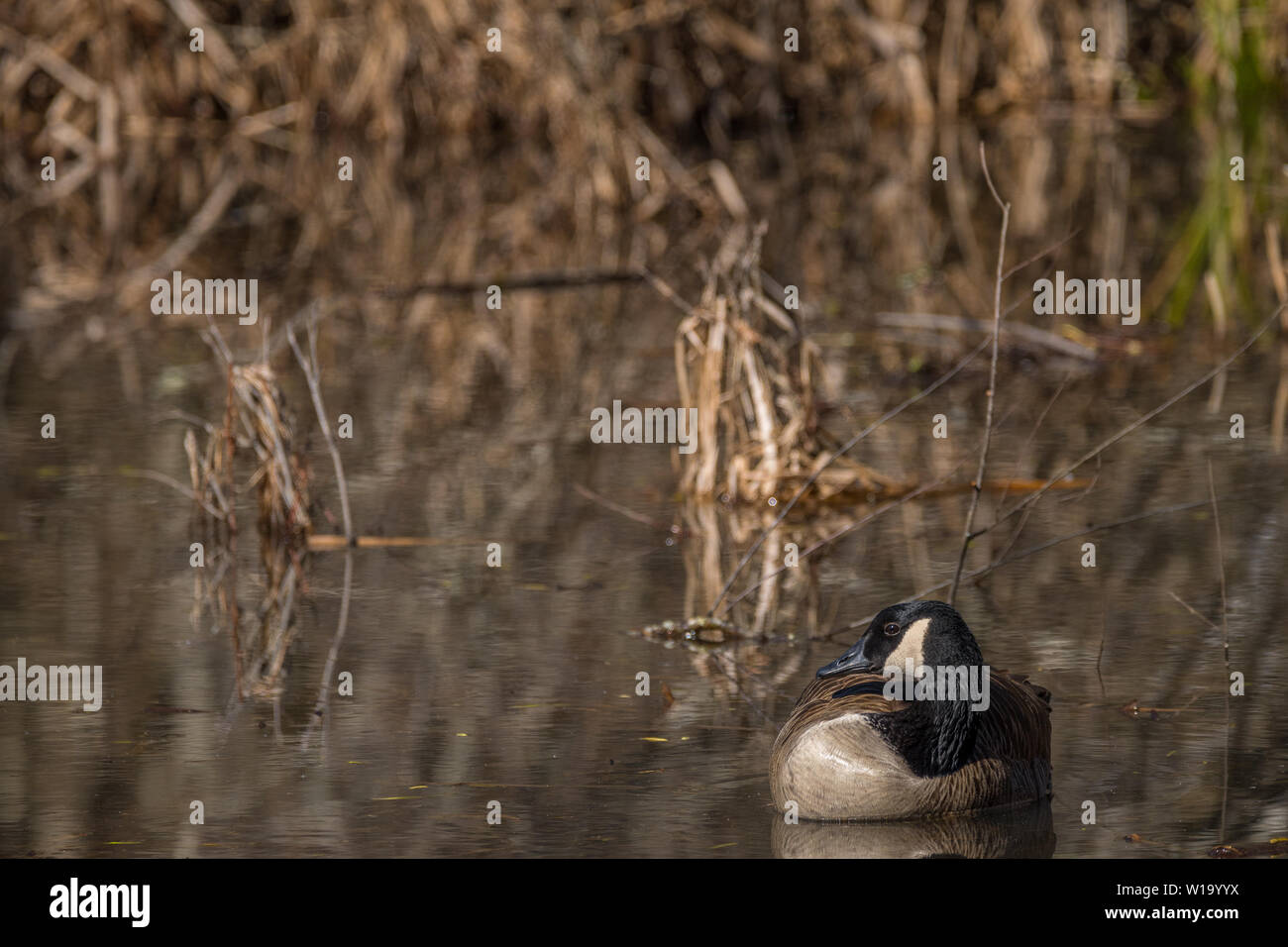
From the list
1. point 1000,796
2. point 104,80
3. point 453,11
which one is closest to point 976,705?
point 1000,796

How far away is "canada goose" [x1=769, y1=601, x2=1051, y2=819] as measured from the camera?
5422 mm

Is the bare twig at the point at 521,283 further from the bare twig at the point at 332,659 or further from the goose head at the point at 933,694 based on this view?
the goose head at the point at 933,694

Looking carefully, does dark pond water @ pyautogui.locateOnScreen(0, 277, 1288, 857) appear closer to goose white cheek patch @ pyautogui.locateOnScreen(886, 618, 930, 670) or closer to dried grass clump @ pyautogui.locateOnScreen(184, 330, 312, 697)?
dried grass clump @ pyautogui.locateOnScreen(184, 330, 312, 697)

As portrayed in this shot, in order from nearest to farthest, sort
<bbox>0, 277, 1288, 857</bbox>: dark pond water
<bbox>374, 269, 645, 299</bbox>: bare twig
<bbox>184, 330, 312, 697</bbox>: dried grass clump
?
1. <bbox>0, 277, 1288, 857</bbox>: dark pond water
2. <bbox>184, 330, 312, 697</bbox>: dried grass clump
3. <bbox>374, 269, 645, 299</bbox>: bare twig

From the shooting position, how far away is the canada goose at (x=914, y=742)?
542 cm

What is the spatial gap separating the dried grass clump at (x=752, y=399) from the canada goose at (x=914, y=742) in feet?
10.6

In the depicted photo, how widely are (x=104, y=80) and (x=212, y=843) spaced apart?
18708 mm

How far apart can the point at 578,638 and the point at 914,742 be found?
2011mm

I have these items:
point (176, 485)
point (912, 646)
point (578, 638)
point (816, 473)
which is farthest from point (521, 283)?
point (912, 646)

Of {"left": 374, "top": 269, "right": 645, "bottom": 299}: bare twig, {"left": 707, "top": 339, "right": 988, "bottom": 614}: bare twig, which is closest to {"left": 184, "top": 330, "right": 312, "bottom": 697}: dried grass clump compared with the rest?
{"left": 707, "top": 339, "right": 988, "bottom": 614}: bare twig

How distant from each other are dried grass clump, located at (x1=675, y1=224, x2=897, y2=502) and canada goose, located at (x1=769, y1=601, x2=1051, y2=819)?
10.6ft

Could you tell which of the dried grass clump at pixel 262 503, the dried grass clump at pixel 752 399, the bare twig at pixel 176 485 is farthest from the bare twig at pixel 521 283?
the dried grass clump at pixel 262 503

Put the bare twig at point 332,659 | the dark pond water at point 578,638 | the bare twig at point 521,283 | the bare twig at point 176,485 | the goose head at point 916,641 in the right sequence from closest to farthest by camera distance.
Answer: the goose head at point 916,641, the dark pond water at point 578,638, the bare twig at point 332,659, the bare twig at point 176,485, the bare twig at point 521,283

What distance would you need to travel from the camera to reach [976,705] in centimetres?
545
